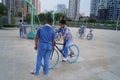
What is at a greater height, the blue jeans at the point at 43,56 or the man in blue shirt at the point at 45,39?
the man in blue shirt at the point at 45,39

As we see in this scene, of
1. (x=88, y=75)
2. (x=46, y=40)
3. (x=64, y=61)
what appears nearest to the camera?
(x=46, y=40)

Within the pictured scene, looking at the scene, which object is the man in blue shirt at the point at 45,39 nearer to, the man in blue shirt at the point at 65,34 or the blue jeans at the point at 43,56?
the blue jeans at the point at 43,56

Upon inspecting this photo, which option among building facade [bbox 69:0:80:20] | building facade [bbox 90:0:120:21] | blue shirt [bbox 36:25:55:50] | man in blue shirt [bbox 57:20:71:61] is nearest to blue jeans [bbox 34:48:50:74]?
blue shirt [bbox 36:25:55:50]

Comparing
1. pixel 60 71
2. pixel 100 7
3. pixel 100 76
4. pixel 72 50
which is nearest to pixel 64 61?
pixel 72 50

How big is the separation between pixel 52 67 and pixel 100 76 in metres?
1.50

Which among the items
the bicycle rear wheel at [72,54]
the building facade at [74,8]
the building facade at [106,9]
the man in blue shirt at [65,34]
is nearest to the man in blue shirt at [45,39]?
the man in blue shirt at [65,34]

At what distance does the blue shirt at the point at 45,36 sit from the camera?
179 inches

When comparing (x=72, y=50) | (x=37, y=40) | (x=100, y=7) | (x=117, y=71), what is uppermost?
(x=100, y=7)

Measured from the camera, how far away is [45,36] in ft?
15.1

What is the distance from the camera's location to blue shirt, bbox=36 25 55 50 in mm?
4555

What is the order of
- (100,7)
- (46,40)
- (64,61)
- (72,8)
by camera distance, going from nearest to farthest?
1. (46,40)
2. (64,61)
3. (100,7)
4. (72,8)

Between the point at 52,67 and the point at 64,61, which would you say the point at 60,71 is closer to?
the point at 52,67

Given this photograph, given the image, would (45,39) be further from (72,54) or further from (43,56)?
(72,54)

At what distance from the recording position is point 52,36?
4.71m
